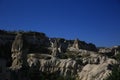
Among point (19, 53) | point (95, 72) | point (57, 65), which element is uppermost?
point (19, 53)

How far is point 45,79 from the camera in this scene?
54.7 metres

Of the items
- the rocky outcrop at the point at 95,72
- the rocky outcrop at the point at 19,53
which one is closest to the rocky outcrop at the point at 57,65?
the rocky outcrop at the point at 95,72

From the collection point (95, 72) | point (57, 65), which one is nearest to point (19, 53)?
point (57, 65)

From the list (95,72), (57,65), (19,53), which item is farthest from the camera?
(57,65)

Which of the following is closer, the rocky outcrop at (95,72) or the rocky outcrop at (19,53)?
the rocky outcrop at (95,72)

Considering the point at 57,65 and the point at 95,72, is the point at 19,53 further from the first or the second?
the point at 95,72

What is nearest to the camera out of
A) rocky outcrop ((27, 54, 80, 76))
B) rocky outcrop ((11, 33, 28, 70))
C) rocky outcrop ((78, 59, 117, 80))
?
rocky outcrop ((78, 59, 117, 80))

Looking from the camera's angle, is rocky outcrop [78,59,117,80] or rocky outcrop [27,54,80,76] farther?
Result: rocky outcrop [27,54,80,76]

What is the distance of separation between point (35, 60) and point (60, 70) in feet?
18.6

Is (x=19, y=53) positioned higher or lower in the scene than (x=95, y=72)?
higher

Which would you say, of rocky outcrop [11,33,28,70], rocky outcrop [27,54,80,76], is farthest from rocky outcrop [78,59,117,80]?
rocky outcrop [11,33,28,70]

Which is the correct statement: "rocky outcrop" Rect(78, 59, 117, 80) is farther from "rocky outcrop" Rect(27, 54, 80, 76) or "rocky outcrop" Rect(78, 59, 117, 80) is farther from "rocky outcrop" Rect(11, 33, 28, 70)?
"rocky outcrop" Rect(11, 33, 28, 70)

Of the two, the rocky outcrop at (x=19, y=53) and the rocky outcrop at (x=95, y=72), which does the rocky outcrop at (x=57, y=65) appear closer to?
the rocky outcrop at (x=95, y=72)

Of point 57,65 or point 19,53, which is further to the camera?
point 57,65
